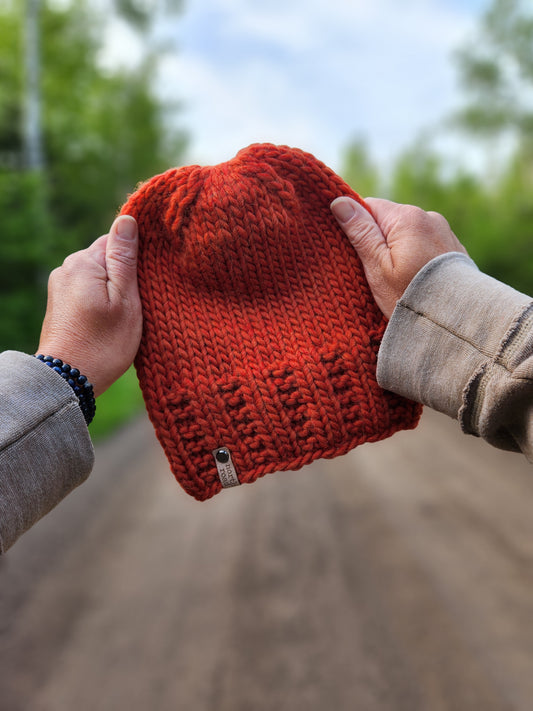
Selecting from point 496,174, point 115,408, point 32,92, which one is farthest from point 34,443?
point 496,174

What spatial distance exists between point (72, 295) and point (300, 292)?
49cm

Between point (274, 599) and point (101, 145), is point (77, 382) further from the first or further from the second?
point (101, 145)

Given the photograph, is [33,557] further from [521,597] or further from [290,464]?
[290,464]

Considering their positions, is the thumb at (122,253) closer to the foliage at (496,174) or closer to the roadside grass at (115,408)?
the roadside grass at (115,408)

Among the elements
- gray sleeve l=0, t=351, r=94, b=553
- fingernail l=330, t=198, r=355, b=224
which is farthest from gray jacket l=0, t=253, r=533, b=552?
fingernail l=330, t=198, r=355, b=224

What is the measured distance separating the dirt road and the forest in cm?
314

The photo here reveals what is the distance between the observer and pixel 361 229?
4.53 ft

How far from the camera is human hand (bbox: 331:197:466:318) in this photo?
1.29 meters

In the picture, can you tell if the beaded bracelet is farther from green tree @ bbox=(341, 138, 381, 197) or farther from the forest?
green tree @ bbox=(341, 138, 381, 197)

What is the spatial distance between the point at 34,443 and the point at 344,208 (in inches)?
31.2

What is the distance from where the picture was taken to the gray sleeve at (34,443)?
42.6 inches

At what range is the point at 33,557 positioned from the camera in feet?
17.4

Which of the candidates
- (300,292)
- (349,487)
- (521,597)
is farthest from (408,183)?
(300,292)

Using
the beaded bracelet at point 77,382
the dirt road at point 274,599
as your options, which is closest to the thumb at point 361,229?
the beaded bracelet at point 77,382
